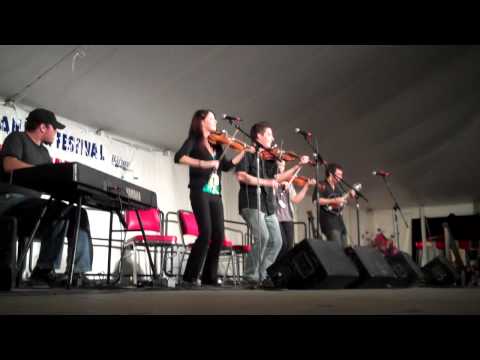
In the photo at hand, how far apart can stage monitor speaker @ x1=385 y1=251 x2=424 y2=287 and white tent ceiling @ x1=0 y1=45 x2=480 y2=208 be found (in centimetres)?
225

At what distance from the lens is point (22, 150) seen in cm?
268

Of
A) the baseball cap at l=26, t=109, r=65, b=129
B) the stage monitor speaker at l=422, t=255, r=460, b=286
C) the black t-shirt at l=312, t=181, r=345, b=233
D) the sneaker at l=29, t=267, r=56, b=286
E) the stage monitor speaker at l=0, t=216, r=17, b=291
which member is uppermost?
the baseball cap at l=26, t=109, r=65, b=129

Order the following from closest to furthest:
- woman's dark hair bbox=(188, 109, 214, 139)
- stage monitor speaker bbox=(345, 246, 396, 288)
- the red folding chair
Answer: stage monitor speaker bbox=(345, 246, 396, 288), woman's dark hair bbox=(188, 109, 214, 139), the red folding chair

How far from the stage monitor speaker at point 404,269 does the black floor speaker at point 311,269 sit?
1.28 metres

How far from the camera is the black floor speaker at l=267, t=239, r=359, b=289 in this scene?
108 inches

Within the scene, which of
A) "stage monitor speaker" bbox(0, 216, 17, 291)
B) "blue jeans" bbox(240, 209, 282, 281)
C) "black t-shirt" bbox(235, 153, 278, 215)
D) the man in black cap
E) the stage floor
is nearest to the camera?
the stage floor

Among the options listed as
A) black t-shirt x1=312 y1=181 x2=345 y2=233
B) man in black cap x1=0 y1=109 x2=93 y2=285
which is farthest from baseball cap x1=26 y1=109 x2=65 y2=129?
black t-shirt x1=312 y1=181 x2=345 y2=233

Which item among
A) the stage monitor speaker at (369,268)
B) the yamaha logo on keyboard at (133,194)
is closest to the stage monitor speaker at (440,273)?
the stage monitor speaker at (369,268)

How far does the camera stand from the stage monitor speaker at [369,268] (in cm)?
328

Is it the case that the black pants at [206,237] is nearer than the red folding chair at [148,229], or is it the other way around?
the black pants at [206,237]

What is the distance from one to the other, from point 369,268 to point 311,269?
730 millimetres

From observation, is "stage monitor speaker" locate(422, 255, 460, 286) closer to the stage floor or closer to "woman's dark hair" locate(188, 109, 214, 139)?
"woman's dark hair" locate(188, 109, 214, 139)

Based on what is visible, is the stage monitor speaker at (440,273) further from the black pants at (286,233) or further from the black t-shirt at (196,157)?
the black t-shirt at (196,157)
